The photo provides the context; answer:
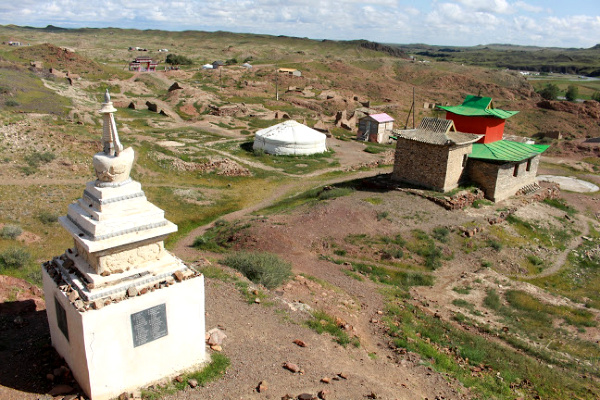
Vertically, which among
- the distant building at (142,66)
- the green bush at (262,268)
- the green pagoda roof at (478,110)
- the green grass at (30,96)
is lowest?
the green bush at (262,268)

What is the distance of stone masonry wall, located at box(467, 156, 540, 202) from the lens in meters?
21.5

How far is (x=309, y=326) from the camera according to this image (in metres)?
10.1

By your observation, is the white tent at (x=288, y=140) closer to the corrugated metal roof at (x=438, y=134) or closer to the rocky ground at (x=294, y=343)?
the corrugated metal roof at (x=438, y=134)

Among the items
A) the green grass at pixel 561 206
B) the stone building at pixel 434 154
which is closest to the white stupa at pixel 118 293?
the stone building at pixel 434 154

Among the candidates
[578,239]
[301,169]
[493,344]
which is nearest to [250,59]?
[301,169]

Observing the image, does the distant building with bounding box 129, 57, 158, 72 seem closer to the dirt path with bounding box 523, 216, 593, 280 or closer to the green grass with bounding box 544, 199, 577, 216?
the green grass with bounding box 544, 199, 577, 216

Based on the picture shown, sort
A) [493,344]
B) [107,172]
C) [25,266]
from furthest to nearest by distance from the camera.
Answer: [25,266] → [493,344] → [107,172]

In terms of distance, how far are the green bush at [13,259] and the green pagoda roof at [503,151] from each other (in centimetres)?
1936

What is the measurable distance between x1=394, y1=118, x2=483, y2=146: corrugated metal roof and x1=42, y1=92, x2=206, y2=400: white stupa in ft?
52.5

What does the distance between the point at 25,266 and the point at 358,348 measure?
1029 cm

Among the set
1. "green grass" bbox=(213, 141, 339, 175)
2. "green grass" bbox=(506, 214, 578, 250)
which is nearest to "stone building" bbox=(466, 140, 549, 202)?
"green grass" bbox=(506, 214, 578, 250)

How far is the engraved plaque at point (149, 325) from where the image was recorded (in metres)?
7.07

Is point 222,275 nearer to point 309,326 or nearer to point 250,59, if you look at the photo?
point 309,326

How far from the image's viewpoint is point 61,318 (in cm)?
735
